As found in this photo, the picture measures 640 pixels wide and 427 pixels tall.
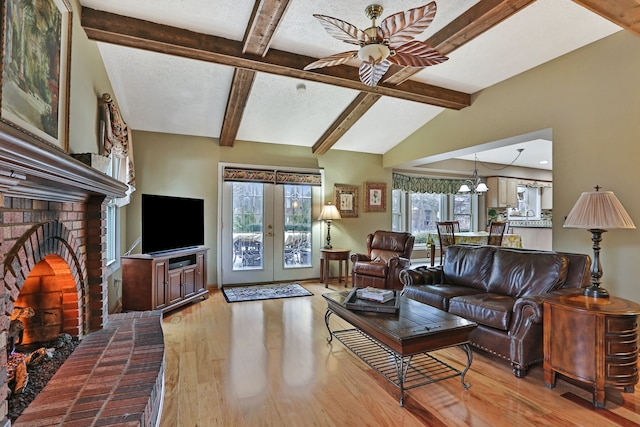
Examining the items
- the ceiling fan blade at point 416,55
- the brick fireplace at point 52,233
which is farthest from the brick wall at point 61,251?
the ceiling fan blade at point 416,55

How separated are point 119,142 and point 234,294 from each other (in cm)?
259

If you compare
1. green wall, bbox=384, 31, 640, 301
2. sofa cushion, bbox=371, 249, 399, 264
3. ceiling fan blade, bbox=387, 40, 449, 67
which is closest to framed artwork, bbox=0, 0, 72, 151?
ceiling fan blade, bbox=387, 40, 449, 67

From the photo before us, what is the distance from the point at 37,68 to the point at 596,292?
3.83 meters

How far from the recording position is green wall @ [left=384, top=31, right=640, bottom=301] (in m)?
3.00

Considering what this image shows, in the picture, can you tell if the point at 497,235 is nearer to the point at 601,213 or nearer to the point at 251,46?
the point at 601,213

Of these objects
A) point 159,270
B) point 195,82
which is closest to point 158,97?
point 195,82

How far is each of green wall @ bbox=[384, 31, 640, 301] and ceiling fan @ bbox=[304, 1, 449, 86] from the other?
1912 mm

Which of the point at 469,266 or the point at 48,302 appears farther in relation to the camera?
the point at 469,266

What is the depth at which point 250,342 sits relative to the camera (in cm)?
315

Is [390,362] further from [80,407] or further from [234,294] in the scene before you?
[234,294]

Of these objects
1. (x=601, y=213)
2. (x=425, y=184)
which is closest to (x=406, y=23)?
(x=601, y=213)

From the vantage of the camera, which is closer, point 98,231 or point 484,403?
point 484,403

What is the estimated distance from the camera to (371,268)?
4.87 m

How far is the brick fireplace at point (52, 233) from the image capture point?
3.97 ft
